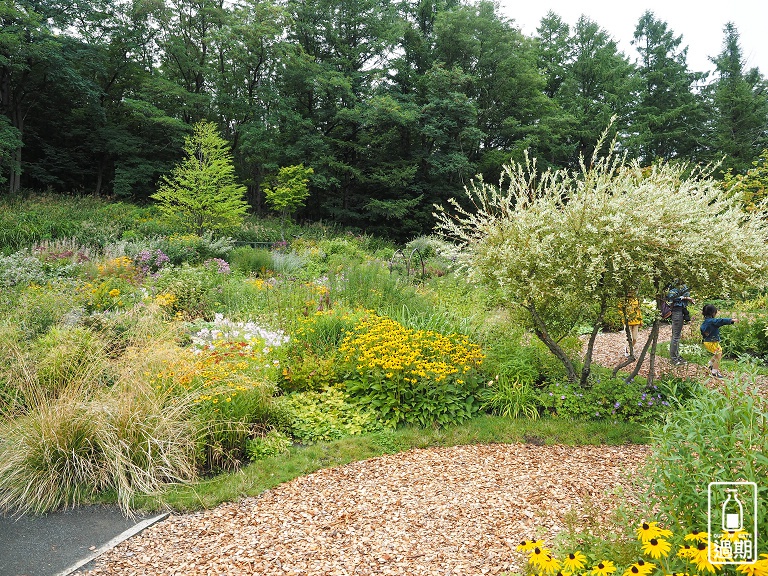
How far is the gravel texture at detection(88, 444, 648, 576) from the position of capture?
2.59 metres

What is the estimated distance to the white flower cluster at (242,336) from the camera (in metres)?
4.98

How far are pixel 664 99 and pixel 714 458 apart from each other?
32.1m

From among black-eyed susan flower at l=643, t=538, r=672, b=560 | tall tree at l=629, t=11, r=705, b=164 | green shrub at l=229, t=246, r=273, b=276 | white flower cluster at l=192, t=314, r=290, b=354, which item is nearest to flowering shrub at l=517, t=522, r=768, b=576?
black-eyed susan flower at l=643, t=538, r=672, b=560

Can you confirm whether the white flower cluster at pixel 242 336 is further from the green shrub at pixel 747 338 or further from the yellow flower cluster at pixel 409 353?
the green shrub at pixel 747 338

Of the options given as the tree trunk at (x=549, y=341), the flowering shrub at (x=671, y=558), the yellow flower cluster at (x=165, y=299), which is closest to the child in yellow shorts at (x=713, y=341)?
the tree trunk at (x=549, y=341)

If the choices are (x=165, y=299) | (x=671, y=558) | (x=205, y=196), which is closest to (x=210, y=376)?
(x=165, y=299)

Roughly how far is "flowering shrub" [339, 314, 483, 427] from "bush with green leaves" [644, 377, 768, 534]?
7.87 ft

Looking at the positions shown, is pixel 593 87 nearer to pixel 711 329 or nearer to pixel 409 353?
pixel 711 329

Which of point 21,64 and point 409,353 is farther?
point 21,64

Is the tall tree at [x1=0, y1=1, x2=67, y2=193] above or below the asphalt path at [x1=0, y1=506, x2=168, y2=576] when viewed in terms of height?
above

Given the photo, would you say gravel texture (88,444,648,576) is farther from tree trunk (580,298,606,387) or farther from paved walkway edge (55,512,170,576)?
tree trunk (580,298,606,387)

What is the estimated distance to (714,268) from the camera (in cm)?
441

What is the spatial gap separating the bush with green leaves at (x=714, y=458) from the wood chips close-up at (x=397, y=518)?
379mm

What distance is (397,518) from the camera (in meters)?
3.01
